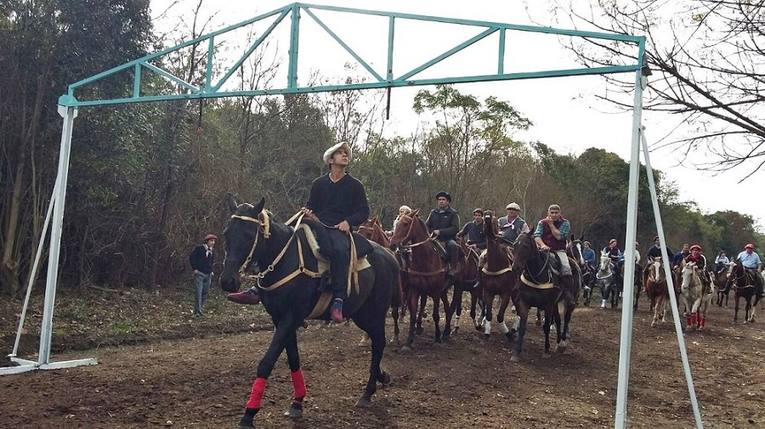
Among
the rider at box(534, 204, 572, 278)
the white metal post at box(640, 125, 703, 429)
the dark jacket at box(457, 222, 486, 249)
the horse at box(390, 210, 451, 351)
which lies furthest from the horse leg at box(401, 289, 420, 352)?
the white metal post at box(640, 125, 703, 429)

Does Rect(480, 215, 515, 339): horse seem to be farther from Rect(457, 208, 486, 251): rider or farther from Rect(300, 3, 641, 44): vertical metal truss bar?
Rect(300, 3, 641, 44): vertical metal truss bar

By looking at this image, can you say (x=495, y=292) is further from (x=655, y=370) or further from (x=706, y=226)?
(x=706, y=226)

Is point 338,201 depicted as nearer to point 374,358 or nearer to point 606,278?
point 374,358

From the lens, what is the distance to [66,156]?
8.55m

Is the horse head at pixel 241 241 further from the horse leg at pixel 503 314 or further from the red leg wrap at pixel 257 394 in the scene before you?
the horse leg at pixel 503 314

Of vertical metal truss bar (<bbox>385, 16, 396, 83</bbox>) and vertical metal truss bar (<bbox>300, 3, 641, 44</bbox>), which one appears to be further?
vertical metal truss bar (<bbox>385, 16, 396, 83</bbox>)

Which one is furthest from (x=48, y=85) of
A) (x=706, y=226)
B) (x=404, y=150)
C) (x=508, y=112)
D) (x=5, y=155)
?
(x=706, y=226)

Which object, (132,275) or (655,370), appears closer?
(655,370)

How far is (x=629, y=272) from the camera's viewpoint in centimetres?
582

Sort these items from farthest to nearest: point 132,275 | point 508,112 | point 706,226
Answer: point 706,226, point 508,112, point 132,275

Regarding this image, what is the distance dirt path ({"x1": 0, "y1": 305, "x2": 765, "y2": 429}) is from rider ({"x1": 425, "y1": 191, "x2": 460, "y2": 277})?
1.59 metres

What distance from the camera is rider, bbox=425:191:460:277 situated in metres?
11.9

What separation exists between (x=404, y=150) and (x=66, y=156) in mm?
21687

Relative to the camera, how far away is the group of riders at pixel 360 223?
271 inches
